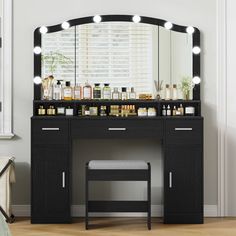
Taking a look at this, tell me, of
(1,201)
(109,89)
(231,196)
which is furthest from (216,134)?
(1,201)

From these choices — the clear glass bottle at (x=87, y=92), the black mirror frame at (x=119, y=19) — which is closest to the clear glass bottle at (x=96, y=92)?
the clear glass bottle at (x=87, y=92)

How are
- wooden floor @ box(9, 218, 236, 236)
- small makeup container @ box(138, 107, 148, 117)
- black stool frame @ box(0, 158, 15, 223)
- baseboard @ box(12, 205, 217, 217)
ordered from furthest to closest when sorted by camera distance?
baseboard @ box(12, 205, 217, 217) < small makeup container @ box(138, 107, 148, 117) < black stool frame @ box(0, 158, 15, 223) < wooden floor @ box(9, 218, 236, 236)

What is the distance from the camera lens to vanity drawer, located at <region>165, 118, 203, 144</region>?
5785 millimetres

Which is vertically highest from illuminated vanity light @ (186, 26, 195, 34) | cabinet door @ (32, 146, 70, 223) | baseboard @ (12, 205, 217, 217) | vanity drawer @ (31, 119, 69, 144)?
illuminated vanity light @ (186, 26, 195, 34)

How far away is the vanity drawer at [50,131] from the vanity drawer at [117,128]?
2.9 inches

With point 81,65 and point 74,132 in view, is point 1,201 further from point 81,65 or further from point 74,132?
point 81,65

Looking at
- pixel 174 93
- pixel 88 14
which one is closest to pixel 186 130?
pixel 174 93

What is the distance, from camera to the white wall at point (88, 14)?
6.12 m

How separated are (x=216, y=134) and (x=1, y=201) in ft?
6.36

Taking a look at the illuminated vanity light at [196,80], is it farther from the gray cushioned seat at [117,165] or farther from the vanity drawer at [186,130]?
the gray cushioned seat at [117,165]

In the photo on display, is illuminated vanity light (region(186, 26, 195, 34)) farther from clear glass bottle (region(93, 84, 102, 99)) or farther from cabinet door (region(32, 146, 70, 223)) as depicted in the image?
cabinet door (region(32, 146, 70, 223))

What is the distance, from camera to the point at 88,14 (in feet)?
20.1

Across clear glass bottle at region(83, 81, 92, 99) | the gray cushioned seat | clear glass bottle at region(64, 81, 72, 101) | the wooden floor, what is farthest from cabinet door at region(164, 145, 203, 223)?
clear glass bottle at region(64, 81, 72, 101)

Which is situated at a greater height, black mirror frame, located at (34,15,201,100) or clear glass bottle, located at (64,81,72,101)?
black mirror frame, located at (34,15,201,100)
